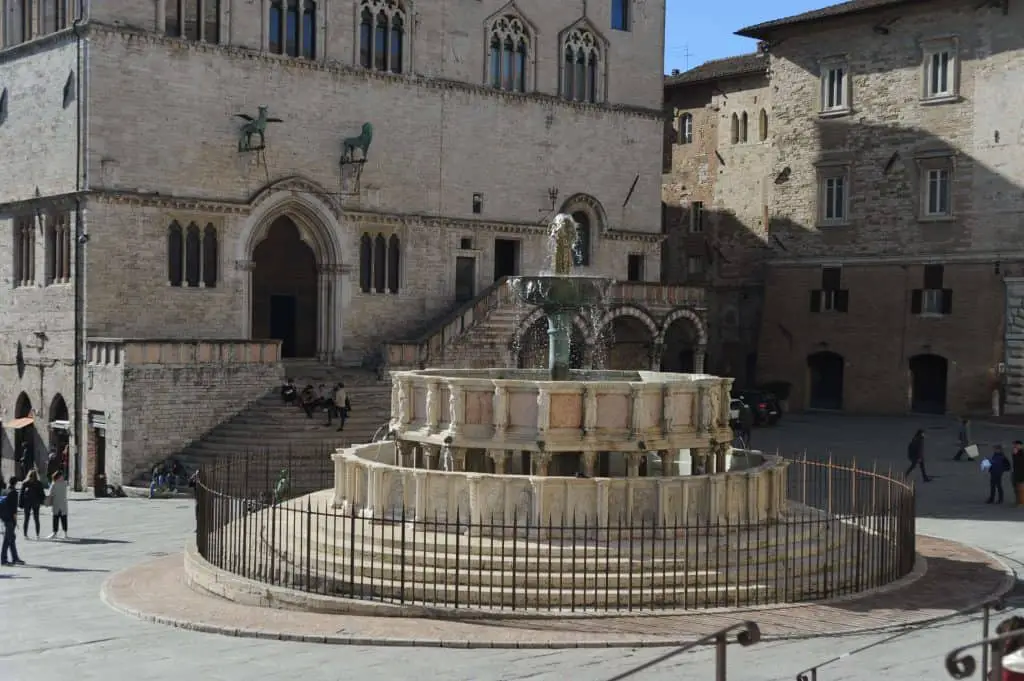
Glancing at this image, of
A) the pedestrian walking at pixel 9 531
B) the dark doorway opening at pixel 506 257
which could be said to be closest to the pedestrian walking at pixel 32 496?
the pedestrian walking at pixel 9 531

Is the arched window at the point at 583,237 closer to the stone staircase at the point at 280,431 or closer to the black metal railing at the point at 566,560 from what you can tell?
the stone staircase at the point at 280,431

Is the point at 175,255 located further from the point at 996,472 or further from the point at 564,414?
the point at 996,472

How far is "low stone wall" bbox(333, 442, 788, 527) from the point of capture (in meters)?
15.9

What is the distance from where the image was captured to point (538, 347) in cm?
3788

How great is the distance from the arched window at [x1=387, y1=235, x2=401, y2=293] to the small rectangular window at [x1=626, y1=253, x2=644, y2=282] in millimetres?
9207

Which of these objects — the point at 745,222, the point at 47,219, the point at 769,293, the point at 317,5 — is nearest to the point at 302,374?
the point at 47,219

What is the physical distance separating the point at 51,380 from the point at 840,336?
23670mm

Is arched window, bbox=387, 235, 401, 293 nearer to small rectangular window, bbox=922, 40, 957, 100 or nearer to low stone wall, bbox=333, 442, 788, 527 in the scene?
small rectangular window, bbox=922, 40, 957, 100

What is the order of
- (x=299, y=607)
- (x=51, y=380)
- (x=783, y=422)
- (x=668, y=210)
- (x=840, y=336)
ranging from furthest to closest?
(x=668, y=210), (x=840, y=336), (x=783, y=422), (x=51, y=380), (x=299, y=607)

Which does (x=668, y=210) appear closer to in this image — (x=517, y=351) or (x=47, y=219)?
(x=517, y=351)

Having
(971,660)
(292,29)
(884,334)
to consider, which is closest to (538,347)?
(292,29)

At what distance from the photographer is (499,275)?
132 feet

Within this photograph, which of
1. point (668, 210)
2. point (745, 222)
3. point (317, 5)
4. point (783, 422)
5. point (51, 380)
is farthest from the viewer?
point (668, 210)

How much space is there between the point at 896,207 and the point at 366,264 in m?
16.3
